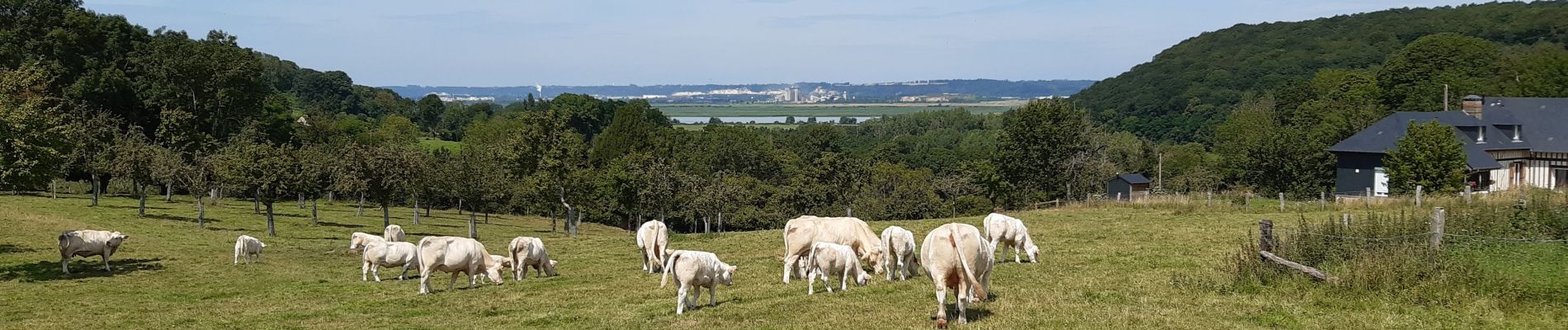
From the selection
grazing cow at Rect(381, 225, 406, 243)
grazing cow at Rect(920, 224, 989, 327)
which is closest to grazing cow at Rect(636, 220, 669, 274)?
grazing cow at Rect(920, 224, 989, 327)

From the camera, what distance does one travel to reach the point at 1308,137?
67.4 metres

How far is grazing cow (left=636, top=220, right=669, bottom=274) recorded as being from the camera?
75.9ft

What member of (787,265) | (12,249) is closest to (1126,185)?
(787,265)

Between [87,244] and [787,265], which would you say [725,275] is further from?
[87,244]

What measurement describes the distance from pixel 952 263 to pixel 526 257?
12.8m

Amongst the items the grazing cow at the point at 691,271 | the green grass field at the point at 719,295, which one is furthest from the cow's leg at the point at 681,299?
the green grass field at the point at 719,295

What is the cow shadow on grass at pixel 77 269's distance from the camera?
81.9ft

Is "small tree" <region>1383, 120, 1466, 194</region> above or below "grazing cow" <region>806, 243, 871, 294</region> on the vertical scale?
above

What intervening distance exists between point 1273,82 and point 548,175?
168 meters

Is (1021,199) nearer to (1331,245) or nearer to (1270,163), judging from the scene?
(1270,163)

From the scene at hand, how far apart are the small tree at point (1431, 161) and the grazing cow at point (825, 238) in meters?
37.2

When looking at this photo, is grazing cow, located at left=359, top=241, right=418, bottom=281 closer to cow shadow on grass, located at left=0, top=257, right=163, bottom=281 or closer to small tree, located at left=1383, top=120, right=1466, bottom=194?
cow shadow on grass, located at left=0, top=257, right=163, bottom=281

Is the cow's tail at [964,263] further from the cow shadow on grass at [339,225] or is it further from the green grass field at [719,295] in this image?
the cow shadow on grass at [339,225]

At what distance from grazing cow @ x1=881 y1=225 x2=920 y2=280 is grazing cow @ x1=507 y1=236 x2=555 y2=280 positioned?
840 cm
